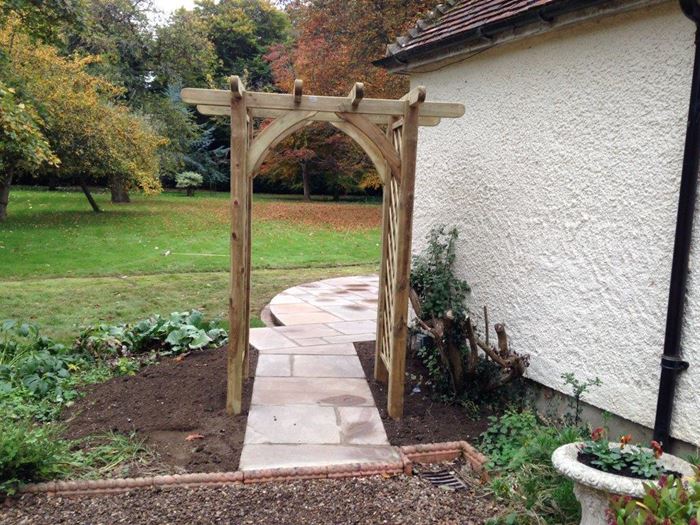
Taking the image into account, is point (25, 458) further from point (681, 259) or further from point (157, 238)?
point (157, 238)

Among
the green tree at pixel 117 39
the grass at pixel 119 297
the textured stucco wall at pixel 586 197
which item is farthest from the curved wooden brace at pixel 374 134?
the green tree at pixel 117 39

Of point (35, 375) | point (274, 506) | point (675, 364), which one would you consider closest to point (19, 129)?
point (35, 375)

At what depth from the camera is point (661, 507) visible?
7.30ft

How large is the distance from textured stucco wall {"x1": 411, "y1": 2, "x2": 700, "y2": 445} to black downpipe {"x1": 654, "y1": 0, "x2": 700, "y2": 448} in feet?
0.18

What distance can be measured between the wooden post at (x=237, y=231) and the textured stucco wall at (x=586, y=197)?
2.08 meters

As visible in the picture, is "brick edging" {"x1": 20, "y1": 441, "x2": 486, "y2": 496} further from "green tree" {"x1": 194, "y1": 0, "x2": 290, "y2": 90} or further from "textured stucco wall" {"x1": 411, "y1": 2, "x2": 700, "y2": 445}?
"green tree" {"x1": 194, "y1": 0, "x2": 290, "y2": 90}

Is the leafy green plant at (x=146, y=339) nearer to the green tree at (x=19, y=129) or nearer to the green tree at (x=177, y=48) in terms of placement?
the green tree at (x=19, y=129)

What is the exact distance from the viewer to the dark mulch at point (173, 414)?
3746 mm

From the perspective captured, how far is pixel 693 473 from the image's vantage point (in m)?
2.69

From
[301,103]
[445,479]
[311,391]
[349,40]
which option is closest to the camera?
[445,479]

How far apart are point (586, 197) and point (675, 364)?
1.22 m

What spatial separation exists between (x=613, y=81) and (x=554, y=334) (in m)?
1.74

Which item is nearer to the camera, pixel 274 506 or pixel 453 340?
pixel 274 506

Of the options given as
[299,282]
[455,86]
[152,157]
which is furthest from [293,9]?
[455,86]
